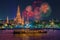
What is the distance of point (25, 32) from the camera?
3644 cm

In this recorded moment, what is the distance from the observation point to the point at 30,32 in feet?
123

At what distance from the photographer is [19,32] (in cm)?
3672

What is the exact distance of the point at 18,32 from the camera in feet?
121

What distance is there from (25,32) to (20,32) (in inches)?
28.6

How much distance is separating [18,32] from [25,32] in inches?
42.7

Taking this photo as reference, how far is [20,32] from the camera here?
36.7 metres

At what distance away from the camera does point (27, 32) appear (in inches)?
1430

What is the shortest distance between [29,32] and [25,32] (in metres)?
0.57

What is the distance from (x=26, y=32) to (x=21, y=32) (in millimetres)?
922

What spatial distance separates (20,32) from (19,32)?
0.44ft

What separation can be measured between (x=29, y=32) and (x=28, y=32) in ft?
0.53

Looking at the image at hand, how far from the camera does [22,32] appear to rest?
3694 cm

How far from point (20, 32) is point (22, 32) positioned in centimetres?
34

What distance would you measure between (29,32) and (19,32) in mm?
1331
